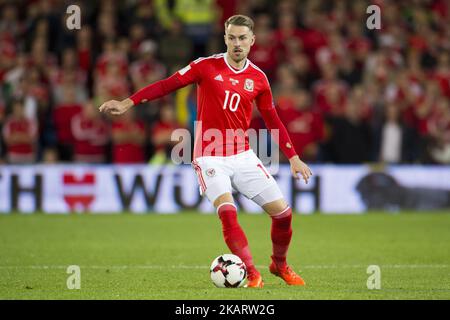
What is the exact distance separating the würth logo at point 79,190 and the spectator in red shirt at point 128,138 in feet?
2.65

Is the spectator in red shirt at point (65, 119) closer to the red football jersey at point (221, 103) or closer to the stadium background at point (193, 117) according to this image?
the stadium background at point (193, 117)

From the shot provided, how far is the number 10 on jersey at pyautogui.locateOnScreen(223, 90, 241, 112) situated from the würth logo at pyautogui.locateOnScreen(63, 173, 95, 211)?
9.33m

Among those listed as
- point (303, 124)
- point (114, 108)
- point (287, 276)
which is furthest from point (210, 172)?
point (303, 124)

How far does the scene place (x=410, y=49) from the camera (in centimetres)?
2156

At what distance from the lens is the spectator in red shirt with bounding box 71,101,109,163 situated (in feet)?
61.5

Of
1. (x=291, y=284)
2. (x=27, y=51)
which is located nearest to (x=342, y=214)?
(x=27, y=51)

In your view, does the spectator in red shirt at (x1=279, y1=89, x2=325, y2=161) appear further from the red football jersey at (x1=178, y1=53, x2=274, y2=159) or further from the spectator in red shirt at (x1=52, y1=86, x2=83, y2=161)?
the red football jersey at (x1=178, y1=53, x2=274, y2=159)

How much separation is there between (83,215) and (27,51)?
4173mm

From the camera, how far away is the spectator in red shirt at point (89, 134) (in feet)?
61.5

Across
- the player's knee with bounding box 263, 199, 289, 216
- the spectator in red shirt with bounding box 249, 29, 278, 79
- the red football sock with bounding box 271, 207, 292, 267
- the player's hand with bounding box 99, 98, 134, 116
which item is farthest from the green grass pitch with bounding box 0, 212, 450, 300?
the spectator in red shirt with bounding box 249, 29, 278, 79

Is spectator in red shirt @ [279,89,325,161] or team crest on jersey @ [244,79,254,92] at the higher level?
team crest on jersey @ [244,79,254,92]

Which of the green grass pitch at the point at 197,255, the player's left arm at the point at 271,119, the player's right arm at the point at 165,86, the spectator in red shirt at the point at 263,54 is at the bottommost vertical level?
the green grass pitch at the point at 197,255

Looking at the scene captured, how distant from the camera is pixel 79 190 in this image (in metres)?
18.5

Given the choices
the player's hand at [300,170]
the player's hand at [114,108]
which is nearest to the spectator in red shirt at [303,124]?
the player's hand at [300,170]
